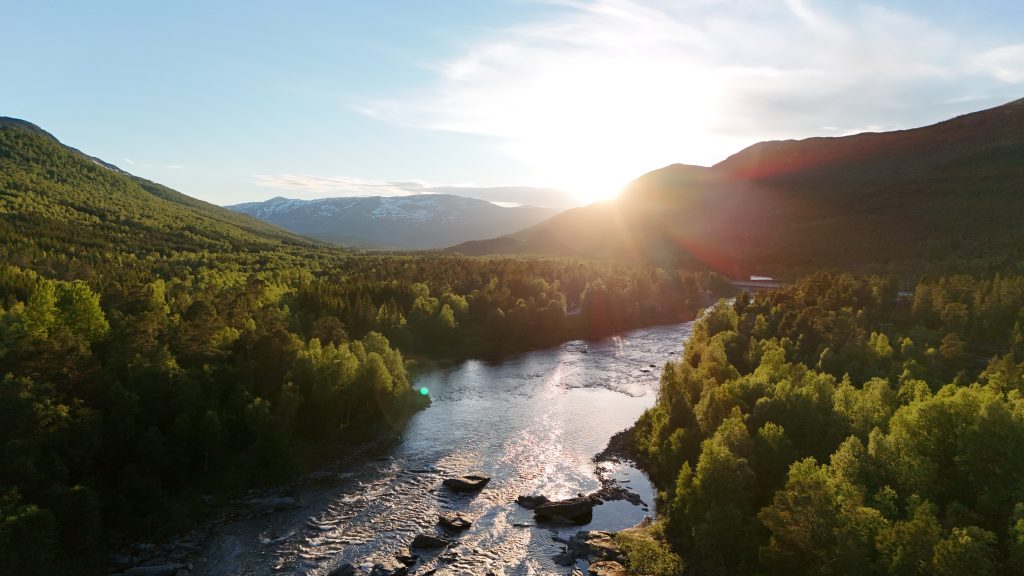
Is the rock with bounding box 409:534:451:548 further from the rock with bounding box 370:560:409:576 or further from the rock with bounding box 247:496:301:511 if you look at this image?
the rock with bounding box 247:496:301:511

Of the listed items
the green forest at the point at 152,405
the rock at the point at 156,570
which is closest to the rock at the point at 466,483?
the green forest at the point at 152,405

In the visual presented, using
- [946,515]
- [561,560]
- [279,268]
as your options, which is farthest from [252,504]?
[279,268]

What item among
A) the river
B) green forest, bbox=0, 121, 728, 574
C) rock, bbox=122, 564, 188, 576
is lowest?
the river

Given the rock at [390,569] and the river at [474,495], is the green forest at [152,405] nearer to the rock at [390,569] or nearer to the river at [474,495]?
the river at [474,495]

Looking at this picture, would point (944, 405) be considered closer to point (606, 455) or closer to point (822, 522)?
point (822, 522)

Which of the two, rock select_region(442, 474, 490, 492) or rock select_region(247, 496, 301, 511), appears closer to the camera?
rock select_region(247, 496, 301, 511)

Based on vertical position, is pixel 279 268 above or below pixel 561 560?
above

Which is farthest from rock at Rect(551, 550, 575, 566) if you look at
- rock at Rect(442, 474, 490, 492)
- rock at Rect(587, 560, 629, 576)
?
rock at Rect(442, 474, 490, 492)
